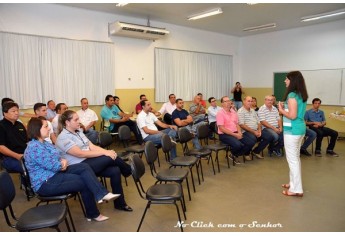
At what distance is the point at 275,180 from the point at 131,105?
427 centimetres

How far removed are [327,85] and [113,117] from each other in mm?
6205

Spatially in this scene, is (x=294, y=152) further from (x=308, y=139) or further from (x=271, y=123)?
(x=308, y=139)

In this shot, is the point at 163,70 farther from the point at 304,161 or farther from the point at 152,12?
the point at 304,161

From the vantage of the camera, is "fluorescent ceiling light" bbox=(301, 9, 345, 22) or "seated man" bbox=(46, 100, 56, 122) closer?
"seated man" bbox=(46, 100, 56, 122)

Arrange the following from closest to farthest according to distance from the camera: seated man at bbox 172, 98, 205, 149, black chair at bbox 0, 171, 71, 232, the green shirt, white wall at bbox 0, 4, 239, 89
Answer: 1. black chair at bbox 0, 171, 71, 232
2. the green shirt
3. white wall at bbox 0, 4, 239, 89
4. seated man at bbox 172, 98, 205, 149

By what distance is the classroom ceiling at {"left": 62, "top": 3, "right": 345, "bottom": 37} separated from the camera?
6.06m

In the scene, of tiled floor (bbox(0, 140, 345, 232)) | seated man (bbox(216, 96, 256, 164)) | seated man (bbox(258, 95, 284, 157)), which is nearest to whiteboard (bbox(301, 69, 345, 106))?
seated man (bbox(258, 95, 284, 157))

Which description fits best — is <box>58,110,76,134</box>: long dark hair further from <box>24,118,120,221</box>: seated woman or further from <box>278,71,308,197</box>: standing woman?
<box>278,71,308,197</box>: standing woman

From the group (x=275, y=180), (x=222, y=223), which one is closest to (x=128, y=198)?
(x=222, y=223)

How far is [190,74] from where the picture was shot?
27.6 ft

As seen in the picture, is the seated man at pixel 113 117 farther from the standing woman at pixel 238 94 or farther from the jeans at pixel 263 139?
the standing woman at pixel 238 94

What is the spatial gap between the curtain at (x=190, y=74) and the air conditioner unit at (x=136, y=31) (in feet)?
1.90

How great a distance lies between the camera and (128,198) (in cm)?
342

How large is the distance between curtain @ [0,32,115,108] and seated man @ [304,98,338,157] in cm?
466
